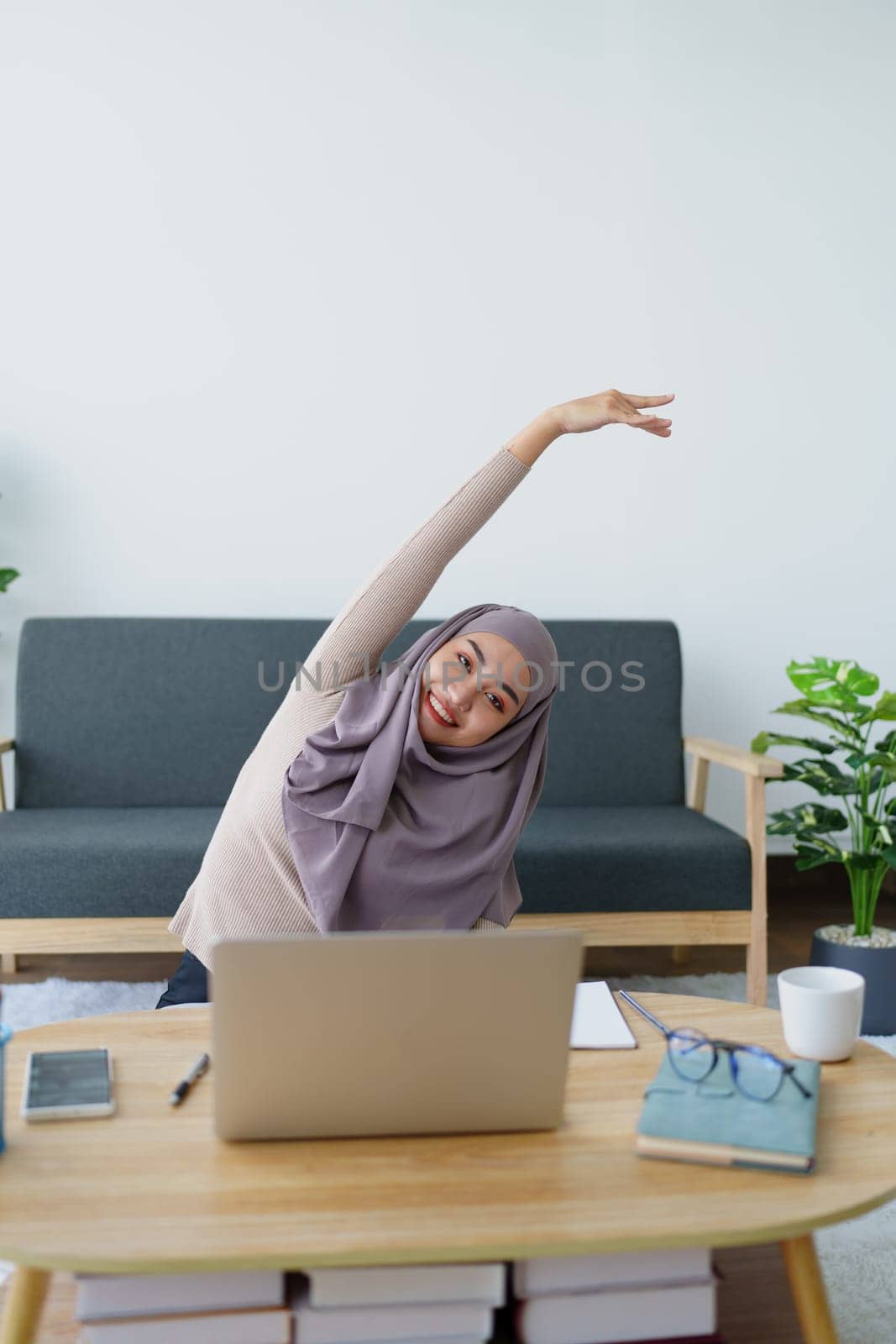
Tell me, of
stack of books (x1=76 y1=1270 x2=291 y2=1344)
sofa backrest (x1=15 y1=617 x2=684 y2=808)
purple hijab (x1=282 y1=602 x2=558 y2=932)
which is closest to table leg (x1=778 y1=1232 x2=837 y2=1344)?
stack of books (x1=76 y1=1270 x2=291 y2=1344)

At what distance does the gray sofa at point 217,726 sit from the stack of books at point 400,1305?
1.70 m

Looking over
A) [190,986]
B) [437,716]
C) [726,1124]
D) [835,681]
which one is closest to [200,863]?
[190,986]

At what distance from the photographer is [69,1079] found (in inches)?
48.9

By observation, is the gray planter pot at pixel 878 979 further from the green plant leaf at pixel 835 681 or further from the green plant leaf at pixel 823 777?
the green plant leaf at pixel 835 681

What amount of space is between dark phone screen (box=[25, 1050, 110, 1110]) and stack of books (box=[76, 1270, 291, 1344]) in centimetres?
22

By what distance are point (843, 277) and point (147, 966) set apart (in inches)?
108

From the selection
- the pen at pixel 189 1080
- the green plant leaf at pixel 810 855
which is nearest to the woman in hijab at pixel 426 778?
the pen at pixel 189 1080

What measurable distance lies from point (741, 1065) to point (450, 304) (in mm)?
2589

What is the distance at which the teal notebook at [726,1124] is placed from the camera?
1090mm

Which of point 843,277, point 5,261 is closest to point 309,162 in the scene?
point 5,261

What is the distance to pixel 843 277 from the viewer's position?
346 cm

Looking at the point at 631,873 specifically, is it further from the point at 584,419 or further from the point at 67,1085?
the point at 67,1085

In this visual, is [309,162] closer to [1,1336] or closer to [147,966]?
[147,966]

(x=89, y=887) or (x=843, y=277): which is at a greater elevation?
(x=843, y=277)
